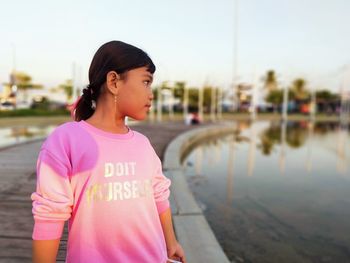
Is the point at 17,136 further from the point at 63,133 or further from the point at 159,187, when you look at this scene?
the point at 63,133

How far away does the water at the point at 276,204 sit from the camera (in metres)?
4.38

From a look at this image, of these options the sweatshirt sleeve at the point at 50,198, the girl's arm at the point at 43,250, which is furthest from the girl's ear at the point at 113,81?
the girl's arm at the point at 43,250

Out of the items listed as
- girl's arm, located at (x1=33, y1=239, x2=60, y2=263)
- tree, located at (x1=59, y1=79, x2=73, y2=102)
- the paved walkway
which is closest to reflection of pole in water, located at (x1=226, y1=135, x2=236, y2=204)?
the paved walkway

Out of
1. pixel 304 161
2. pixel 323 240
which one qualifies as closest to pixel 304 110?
pixel 304 161

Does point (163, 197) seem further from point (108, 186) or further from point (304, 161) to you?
point (304, 161)

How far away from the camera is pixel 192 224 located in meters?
3.77

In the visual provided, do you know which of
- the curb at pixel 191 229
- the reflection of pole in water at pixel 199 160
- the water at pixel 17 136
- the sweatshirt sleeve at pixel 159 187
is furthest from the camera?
the water at pixel 17 136

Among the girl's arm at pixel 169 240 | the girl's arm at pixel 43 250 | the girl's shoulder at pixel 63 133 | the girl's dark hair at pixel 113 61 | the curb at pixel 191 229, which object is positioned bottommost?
the curb at pixel 191 229

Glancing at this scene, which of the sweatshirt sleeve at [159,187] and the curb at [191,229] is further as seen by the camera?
the curb at [191,229]

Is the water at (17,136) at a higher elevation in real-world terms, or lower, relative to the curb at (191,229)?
lower

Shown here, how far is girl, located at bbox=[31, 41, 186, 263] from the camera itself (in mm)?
1153

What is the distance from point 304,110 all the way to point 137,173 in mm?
75206

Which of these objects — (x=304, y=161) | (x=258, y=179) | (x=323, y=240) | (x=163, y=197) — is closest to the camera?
(x=163, y=197)

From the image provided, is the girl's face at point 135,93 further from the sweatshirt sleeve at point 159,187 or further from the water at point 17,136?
the water at point 17,136
